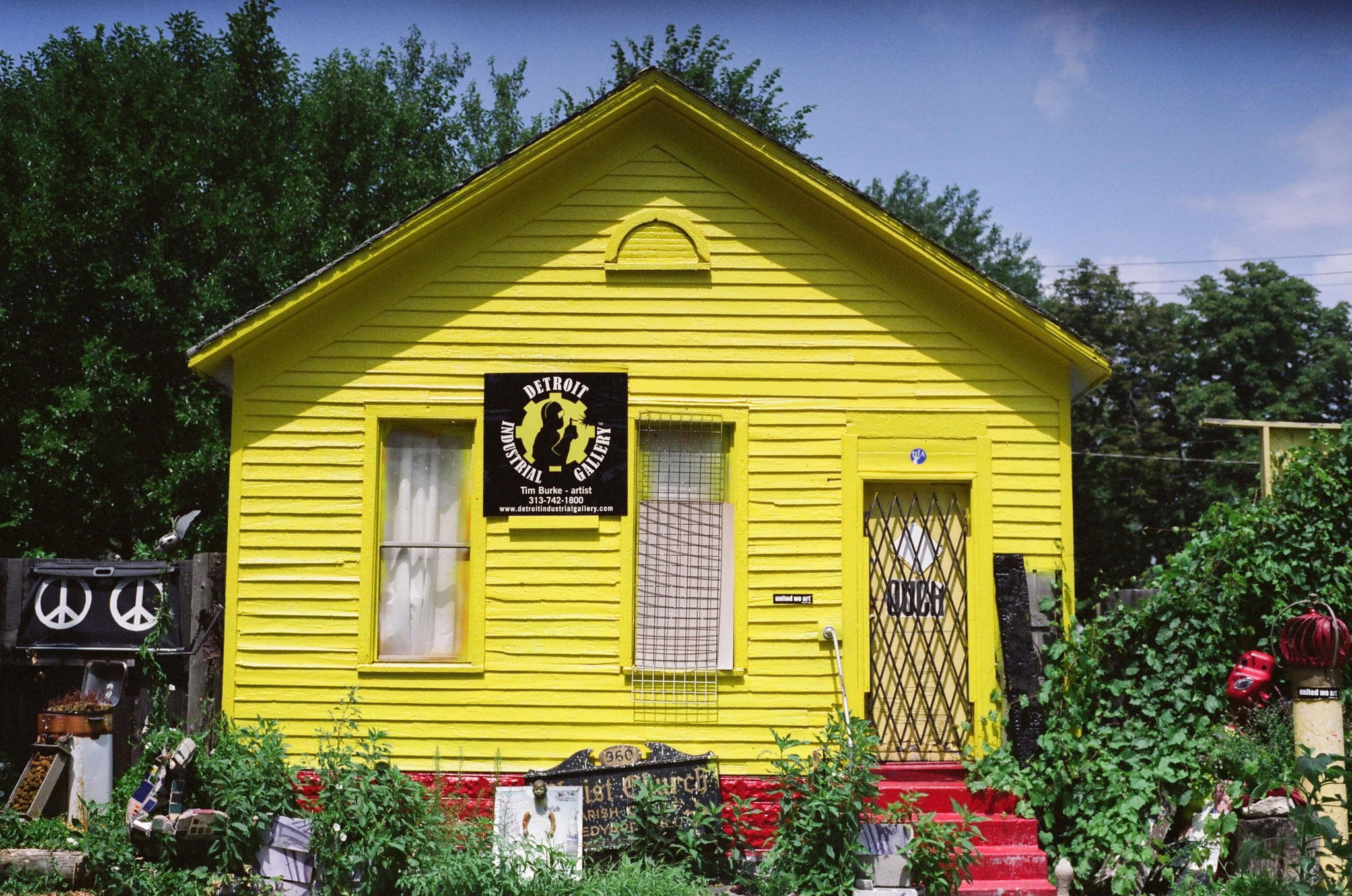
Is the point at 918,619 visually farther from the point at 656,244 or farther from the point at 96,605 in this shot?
the point at 96,605

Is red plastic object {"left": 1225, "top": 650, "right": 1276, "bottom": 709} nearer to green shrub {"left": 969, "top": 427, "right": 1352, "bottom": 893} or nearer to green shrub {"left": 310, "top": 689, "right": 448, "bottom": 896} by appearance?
green shrub {"left": 969, "top": 427, "right": 1352, "bottom": 893}

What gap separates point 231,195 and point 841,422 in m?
17.0

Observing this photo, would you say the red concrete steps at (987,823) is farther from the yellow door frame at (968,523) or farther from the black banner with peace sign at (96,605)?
the black banner with peace sign at (96,605)

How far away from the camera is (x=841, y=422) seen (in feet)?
29.5

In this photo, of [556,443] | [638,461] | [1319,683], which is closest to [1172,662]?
[1319,683]

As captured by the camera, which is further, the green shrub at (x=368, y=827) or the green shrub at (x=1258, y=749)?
the green shrub at (x=1258, y=749)

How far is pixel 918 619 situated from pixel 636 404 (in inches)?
111

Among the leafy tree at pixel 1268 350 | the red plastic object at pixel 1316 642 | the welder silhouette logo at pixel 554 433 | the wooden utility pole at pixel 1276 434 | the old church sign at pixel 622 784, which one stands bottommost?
the old church sign at pixel 622 784

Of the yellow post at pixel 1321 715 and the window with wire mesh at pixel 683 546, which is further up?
the window with wire mesh at pixel 683 546

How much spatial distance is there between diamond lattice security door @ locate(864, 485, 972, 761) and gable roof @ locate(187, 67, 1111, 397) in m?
1.43

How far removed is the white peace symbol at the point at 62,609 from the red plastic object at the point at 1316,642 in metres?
8.88

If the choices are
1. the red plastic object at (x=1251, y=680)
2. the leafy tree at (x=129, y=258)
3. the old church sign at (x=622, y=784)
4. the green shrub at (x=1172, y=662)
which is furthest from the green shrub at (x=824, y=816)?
the leafy tree at (x=129, y=258)

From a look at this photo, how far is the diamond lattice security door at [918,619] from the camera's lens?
8898 mm

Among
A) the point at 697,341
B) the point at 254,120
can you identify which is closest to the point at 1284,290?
the point at 254,120
